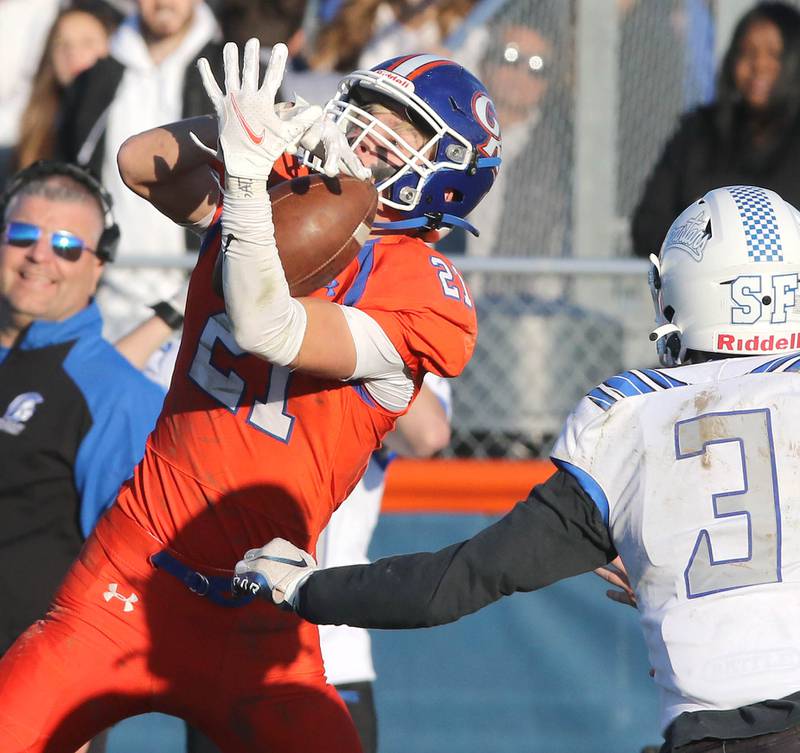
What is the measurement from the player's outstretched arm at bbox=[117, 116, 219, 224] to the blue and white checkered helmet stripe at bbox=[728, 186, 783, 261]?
1213 millimetres

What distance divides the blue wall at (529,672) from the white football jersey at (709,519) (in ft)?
9.94

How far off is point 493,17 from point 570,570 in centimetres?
380

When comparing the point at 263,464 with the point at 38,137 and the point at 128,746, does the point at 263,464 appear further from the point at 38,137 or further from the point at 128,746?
the point at 38,137

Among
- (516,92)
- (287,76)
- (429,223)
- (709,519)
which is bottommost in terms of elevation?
(709,519)

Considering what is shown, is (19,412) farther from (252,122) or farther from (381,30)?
(381,30)

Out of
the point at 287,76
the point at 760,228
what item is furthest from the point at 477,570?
the point at 287,76

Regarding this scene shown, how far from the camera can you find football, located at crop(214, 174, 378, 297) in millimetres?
2807

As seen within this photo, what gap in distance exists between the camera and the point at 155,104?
5812 mm

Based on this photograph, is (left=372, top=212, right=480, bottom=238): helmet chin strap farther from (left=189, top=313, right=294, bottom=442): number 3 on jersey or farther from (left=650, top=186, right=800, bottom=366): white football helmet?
(left=650, top=186, right=800, bottom=366): white football helmet

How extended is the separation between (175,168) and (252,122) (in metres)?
0.67

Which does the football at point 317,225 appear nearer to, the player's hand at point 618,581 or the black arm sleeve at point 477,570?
the black arm sleeve at point 477,570

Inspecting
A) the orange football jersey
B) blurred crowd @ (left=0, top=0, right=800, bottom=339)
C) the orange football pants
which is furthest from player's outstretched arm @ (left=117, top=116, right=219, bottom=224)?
blurred crowd @ (left=0, top=0, right=800, bottom=339)

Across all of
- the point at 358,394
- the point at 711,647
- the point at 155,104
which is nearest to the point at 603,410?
the point at 711,647

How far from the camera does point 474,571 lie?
98.3 inches
